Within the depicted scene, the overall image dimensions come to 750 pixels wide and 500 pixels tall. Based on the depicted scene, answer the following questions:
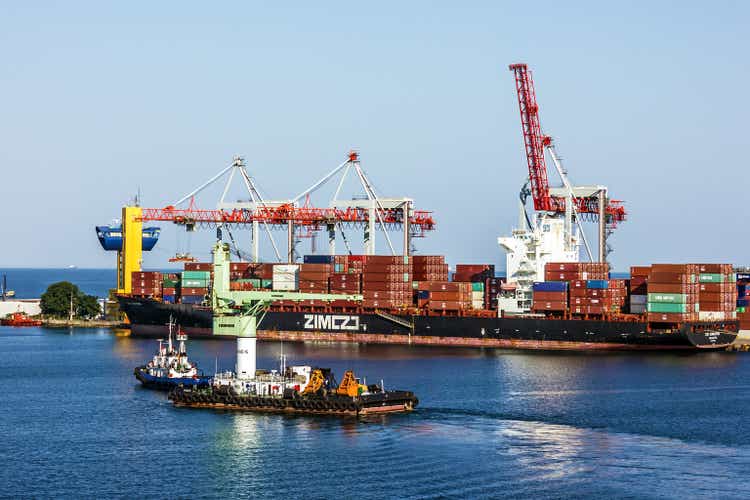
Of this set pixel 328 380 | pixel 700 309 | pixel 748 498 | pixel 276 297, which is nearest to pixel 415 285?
pixel 700 309

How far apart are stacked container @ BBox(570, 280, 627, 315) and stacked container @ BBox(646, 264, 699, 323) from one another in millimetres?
3333

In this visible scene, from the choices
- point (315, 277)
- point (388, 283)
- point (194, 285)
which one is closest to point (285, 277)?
point (315, 277)

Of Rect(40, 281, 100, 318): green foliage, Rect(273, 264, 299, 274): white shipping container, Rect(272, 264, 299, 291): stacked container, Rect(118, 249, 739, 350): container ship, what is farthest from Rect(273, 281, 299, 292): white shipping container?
Rect(40, 281, 100, 318): green foliage

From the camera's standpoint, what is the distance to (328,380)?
201 ft

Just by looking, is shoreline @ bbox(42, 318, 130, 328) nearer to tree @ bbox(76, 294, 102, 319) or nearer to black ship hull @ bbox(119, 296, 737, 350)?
tree @ bbox(76, 294, 102, 319)

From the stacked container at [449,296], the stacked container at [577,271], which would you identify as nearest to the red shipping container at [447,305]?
the stacked container at [449,296]

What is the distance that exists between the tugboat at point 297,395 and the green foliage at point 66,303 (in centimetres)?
6963

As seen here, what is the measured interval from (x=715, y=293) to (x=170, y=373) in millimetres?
42422

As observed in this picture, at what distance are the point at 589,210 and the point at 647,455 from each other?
57.9 m

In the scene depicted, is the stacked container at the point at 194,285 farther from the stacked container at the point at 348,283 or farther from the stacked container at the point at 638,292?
the stacked container at the point at 638,292

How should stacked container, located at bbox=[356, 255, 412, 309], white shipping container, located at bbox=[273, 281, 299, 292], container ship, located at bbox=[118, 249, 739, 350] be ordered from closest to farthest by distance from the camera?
1. container ship, located at bbox=[118, 249, 739, 350]
2. stacked container, located at bbox=[356, 255, 412, 309]
3. white shipping container, located at bbox=[273, 281, 299, 292]

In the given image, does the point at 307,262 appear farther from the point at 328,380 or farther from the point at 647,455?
the point at 647,455

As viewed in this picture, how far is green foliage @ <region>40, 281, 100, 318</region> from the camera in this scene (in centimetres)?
12988

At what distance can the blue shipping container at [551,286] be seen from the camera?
93.8 m
